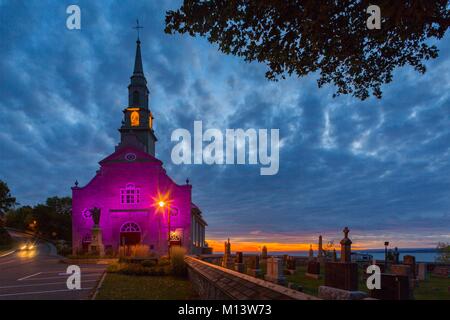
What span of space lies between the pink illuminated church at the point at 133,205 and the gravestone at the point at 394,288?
31.1m

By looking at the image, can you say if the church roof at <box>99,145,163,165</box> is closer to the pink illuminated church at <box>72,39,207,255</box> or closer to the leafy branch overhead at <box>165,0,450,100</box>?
the pink illuminated church at <box>72,39,207,255</box>

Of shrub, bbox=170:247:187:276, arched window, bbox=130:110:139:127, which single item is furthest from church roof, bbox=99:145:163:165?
shrub, bbox=170:247:187:276

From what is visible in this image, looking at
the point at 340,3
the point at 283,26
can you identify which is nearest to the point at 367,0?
the point at 340,3

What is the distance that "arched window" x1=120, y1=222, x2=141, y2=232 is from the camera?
3959 cm

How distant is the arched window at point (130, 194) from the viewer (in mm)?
40375

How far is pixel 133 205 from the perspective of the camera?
132 ft

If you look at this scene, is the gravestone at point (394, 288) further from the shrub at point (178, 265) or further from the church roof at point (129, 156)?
the church roof at point (129, 156)

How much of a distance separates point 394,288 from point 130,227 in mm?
34308

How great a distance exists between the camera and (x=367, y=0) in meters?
8.13

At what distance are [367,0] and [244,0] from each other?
9.46ft

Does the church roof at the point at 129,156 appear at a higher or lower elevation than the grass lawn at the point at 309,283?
higher

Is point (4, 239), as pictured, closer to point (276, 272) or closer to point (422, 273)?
point (276, 272)

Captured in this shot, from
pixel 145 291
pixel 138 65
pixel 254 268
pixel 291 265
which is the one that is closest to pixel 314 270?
pixel 291 265

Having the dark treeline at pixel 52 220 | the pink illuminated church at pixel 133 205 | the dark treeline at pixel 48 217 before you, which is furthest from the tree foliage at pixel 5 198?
the pink illuminated church at pixel 133 205
